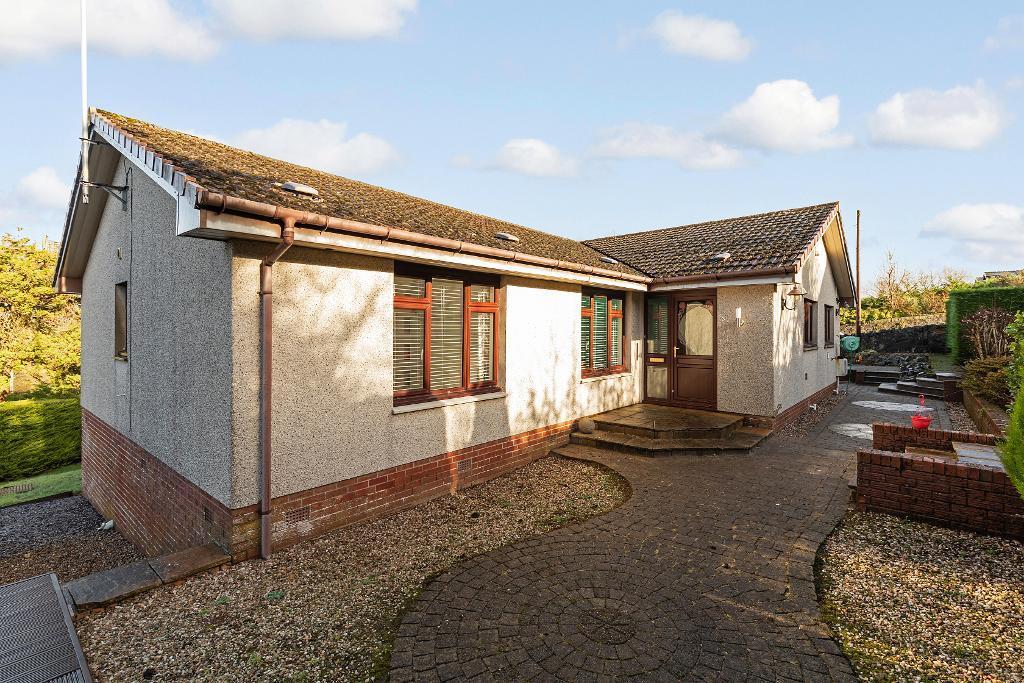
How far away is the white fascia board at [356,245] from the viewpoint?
438 centimetres

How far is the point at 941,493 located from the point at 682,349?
590cm

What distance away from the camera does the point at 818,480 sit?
6.97 metres

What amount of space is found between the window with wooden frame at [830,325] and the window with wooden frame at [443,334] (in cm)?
1248

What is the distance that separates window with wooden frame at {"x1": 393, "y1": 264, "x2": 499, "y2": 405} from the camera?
641 centimetres

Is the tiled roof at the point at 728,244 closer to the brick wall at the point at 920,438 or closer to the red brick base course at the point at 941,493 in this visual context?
the brick wall at the point at 920,438

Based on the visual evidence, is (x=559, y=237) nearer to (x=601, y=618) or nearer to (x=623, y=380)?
(x=623, y=380)

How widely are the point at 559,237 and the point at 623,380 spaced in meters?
5.10

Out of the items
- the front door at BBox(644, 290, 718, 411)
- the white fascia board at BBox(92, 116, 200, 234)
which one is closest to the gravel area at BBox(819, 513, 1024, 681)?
the front door at BBox(644, 290, 718, 411)

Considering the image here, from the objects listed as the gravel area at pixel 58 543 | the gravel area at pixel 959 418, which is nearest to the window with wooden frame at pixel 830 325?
the gravel area at pixel 959 418

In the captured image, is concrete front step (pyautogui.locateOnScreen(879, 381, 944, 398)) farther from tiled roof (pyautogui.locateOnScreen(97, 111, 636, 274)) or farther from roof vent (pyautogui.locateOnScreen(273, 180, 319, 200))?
roof vent (pyautogui.locateOnScreen(273, 180, 319, 200))

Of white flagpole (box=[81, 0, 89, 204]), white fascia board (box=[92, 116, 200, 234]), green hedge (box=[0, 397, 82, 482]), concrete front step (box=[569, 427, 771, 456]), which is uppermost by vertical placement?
white flagpole (box=[81, 0, 89, 204])

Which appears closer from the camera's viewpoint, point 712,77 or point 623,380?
point 712,77

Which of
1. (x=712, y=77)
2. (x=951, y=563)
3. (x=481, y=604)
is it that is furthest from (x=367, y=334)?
(x=712, y=77)

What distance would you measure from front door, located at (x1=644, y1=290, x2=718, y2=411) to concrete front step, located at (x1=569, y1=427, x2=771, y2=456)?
1.51 meters
